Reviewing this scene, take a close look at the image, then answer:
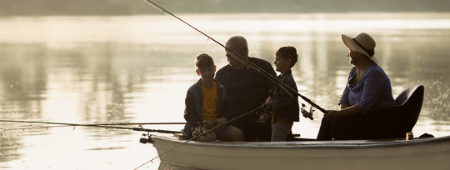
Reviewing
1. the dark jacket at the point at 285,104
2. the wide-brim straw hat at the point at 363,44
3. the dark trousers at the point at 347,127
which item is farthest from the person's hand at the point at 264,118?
the wide-brim straw hat at the point at 363,44

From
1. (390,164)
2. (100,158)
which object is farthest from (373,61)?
(100,158)

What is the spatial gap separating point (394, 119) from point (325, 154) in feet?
2.18

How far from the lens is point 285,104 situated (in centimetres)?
637

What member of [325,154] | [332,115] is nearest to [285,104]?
[332,115]

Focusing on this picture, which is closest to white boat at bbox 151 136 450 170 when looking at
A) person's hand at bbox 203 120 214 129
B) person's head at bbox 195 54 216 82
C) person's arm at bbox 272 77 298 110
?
person's hand at bbox 203 120 214 129

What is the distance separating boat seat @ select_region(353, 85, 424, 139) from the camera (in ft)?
19.2

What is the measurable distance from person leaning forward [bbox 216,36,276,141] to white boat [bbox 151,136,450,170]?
537 millimetres

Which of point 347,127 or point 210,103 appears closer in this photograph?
point 347,127

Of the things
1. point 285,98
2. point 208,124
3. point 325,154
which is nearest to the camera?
point 325,154

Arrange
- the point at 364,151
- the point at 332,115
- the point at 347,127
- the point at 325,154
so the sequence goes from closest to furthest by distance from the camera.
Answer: the point at 364,151
the point at 325,154
the point at 332,115
the point at 347,127

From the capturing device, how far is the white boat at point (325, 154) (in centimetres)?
556

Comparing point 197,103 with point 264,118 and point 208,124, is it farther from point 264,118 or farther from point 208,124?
point 264,118

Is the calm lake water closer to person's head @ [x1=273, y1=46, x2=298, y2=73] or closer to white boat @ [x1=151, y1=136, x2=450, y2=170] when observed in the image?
white boat @ [x1=151, y1=136, x2=450, y2=170]

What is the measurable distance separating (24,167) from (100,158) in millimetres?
829
